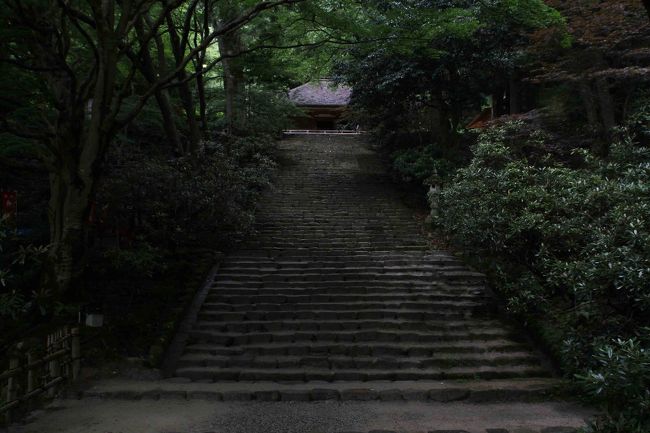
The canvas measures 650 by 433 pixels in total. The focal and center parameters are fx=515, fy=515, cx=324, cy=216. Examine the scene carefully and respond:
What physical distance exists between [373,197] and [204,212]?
809 centimetres

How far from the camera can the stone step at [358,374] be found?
7449 millimetres

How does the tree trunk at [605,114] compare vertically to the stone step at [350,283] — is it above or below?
above

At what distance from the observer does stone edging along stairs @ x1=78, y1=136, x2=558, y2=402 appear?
22.9 ft

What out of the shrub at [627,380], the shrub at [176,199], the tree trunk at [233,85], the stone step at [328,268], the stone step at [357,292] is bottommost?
the stone step at [357,292]

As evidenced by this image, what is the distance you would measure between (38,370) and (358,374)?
13.8 ft

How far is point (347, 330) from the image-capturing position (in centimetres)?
884

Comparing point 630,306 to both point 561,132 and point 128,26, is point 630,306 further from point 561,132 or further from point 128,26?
point 561,132

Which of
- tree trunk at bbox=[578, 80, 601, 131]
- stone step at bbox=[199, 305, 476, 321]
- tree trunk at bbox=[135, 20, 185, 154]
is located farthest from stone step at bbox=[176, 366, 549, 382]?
tree trunk at bbox=[578, 80, 601, 131]

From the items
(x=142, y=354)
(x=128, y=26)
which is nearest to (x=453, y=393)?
(x=142, y=354)

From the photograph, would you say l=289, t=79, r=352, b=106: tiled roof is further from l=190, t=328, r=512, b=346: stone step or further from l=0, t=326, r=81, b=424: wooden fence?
l=0, t=326, r=81, b=424: wooden fence

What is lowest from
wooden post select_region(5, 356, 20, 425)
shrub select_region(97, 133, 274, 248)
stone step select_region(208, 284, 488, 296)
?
stone step select_region(208, 284, 488, 296)

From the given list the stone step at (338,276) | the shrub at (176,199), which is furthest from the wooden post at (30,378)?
the stone step at (338,276)

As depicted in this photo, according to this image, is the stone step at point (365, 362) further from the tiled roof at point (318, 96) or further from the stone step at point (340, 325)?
the tiled roof at point (318, 96)

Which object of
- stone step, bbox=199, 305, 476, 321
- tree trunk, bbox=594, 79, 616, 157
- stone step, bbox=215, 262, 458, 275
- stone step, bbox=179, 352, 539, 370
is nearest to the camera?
stone step, bbox=179, 352, 539, 370
